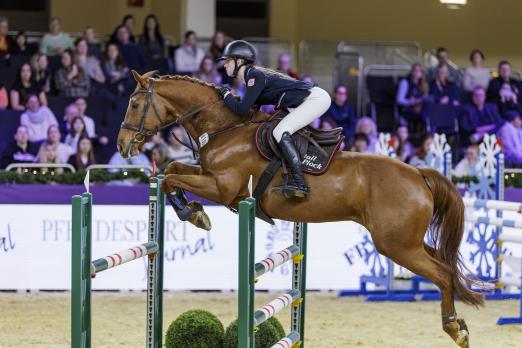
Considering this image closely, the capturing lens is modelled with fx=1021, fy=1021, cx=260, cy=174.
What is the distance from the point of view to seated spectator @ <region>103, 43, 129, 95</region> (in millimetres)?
14477

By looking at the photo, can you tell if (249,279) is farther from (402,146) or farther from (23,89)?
(23,89)

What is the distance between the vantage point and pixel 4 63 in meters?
14.4

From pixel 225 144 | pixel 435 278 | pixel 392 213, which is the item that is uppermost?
pixel 225 144

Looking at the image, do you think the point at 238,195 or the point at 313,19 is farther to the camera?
the point at 313,19

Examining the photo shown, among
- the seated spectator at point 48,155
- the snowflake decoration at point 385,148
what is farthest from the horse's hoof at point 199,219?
the seated spectator at point 48,155

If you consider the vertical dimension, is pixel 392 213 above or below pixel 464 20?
below

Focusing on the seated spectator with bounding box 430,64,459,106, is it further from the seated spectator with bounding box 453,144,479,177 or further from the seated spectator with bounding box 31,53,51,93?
the seated spectator with bounding box 31,53,51,93

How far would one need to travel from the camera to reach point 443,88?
51.5 feet

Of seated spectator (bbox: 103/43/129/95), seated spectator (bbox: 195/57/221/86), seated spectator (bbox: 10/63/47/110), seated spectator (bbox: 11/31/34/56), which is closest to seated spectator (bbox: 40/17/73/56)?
seated spectator (bbox: 11/31/34/56)

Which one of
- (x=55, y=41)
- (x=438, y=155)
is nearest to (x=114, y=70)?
(x=55, y=41)

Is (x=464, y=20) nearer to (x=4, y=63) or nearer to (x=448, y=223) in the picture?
(x=4, y=63)

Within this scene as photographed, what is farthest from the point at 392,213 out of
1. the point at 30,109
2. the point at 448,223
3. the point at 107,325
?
the point at 30,109

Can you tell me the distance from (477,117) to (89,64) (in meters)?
5.83

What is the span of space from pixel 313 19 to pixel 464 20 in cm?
286
